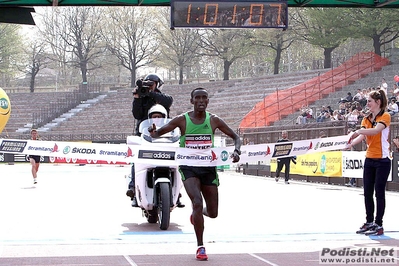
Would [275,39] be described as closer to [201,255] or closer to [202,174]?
[202,174]

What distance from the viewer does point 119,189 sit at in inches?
855

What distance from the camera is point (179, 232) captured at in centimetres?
1109

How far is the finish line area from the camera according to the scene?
8.77 metres

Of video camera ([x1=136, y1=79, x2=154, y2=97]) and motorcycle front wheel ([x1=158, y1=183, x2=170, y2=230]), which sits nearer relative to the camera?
motorcycle front wheel ([x1=158, y1=183, x2=170, y2=230])

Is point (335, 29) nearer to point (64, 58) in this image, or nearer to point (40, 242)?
point (64, 58)

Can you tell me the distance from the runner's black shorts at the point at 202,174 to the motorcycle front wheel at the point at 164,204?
6.10 feet

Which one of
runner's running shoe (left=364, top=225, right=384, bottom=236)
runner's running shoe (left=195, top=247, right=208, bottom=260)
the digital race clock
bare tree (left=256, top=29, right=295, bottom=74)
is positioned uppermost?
bare tree (left=256, top=29, right=295, bottom=74)

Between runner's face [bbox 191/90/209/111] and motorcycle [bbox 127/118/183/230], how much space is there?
1816 millimetres

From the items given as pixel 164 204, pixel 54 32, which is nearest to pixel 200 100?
pixel 164 204

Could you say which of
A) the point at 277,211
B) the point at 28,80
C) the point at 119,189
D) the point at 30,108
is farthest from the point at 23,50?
the point at 277,211

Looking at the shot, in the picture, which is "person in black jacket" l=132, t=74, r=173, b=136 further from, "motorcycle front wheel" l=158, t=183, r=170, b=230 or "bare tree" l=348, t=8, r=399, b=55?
"bare tree" l=348, t=8, r=399, b=55

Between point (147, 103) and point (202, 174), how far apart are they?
3.19 meters

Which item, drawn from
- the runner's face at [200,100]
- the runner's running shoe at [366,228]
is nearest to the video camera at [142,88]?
the runner's face at [200,100]

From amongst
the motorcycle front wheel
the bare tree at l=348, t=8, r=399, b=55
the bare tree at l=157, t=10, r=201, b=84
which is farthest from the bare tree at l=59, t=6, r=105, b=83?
the motorcycle front wheel
